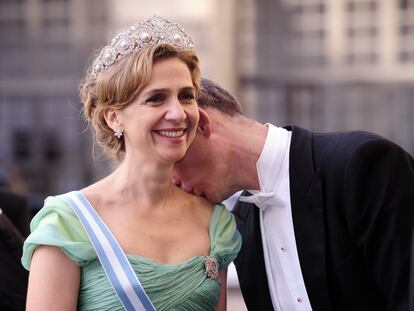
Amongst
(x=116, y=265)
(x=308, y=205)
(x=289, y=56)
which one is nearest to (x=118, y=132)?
(x=116, y=265)

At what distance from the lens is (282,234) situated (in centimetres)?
266

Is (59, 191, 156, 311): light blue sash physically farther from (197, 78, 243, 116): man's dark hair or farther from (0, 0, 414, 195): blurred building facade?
(0, 0, 414, 195): blurred building facade

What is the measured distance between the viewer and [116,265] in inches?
94.0

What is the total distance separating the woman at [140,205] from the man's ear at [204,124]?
156 millimetres

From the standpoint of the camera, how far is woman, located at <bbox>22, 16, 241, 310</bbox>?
237 centimetres

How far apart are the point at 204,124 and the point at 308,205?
38 centimetres

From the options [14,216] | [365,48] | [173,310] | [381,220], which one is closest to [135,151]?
[173,310]

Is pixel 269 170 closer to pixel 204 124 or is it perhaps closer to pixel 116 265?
pixel 204 124

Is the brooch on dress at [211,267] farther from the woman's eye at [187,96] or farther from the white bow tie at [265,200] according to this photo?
the woman's eye at [187,96]

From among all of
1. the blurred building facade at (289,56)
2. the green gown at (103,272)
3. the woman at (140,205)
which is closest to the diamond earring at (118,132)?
the woman at (140,205)

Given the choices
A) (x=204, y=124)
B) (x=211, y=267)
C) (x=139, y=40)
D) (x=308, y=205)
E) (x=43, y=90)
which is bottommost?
(x=43, y=90)

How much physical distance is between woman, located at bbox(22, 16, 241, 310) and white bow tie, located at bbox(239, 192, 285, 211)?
0.12 meters

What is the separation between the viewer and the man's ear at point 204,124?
8.90 ft

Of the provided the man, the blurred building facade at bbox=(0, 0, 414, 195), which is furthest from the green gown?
the blurred building facade at bbox=(0, 0, 414, 195)
